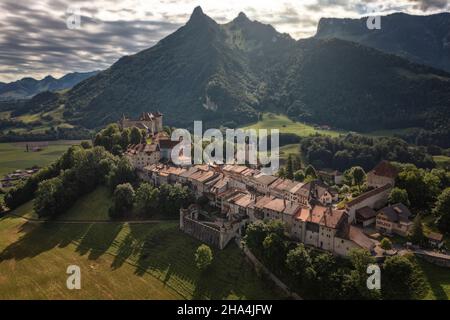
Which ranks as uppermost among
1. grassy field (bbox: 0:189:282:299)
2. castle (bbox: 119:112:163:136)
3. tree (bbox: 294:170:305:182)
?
castle (bbox: 119:112:163:136)

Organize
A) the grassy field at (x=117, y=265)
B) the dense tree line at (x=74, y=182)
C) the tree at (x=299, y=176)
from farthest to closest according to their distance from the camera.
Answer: the tree at (x=299, y=176) → the dense tree line at (x=74, y=182) → the grassy field at (x=117, y=265)

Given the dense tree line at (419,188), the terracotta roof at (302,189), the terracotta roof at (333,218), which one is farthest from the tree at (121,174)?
the dense tree line at (419,188)

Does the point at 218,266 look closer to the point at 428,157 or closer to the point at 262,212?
the point at 262,212

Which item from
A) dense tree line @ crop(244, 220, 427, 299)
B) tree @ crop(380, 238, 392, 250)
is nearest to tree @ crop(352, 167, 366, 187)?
tree @ crop(380, 238, 392, 250)

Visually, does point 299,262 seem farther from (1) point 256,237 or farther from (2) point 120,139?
(2) point 120,139

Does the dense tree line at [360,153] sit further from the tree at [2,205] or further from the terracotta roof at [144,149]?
the tree at [2,205]

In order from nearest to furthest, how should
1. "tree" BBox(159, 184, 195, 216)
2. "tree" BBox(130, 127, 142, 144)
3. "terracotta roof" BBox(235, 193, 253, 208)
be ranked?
"terracotta roof" BBox(235, 193, 253, 208) → "tree" BBox(159, 184, 195, 216) → "tree" BBox(130, 127, 142, 144)

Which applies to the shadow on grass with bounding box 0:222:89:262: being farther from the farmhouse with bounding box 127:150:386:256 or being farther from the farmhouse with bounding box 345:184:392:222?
the farmhouse with bounding box 345:184:392:222
